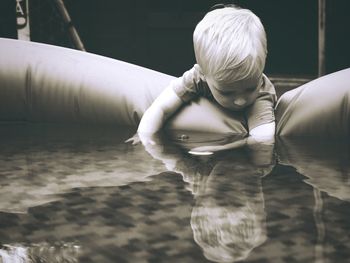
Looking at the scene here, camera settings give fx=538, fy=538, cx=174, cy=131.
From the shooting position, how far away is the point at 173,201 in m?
1.15

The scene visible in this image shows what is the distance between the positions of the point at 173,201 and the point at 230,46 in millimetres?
576

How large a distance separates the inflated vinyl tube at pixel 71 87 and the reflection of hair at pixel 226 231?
0.91 meters

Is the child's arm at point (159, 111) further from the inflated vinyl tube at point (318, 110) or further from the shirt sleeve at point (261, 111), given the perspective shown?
the inflated vinyl tube at point (318, 110)

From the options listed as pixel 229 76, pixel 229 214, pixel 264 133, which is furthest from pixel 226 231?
pixel 264 133

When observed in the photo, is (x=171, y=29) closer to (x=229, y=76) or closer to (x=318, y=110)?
(x=318, y=110)

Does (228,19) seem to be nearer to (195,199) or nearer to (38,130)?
(195,199)

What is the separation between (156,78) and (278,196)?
3.11ft

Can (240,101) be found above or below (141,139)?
above

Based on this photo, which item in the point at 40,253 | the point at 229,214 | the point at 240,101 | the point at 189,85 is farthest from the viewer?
the point at 189,85

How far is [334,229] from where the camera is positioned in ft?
3.20

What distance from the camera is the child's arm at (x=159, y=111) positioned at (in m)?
1.79

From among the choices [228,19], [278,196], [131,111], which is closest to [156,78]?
[131,111]

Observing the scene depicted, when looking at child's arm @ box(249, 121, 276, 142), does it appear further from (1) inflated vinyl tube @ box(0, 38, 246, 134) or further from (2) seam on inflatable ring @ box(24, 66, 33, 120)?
(2) seam on inflatable ring @ box(24, 66, 33, 120)

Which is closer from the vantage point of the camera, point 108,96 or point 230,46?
point 230,46
